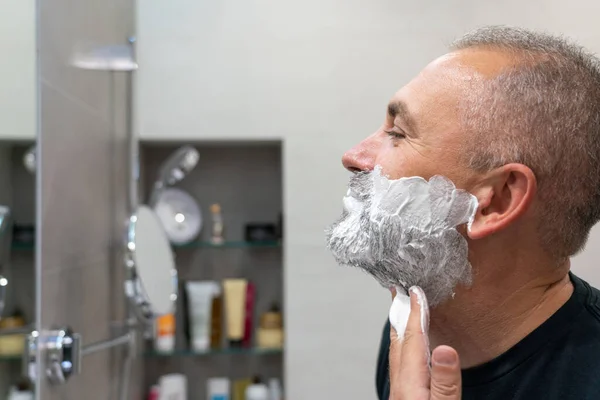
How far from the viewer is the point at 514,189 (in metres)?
0.78

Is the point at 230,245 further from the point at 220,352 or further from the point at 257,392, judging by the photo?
the point at 257,392

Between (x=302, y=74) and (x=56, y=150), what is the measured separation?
764 mm

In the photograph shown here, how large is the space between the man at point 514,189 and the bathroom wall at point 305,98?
0.87 meters

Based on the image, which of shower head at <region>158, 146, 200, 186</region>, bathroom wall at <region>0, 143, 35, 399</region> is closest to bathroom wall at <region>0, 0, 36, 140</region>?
bathroom wall at <region>0, 143, 35, 399</region>

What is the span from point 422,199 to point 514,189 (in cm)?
11

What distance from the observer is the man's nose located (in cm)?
88

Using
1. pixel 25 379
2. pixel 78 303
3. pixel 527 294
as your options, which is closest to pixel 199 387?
pixel 78 303

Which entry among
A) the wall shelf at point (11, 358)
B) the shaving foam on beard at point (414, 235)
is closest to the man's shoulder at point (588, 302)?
the shaving foam on beard at point (414, 235)

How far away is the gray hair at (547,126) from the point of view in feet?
2.53

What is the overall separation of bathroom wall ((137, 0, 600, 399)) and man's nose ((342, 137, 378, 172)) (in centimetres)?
84

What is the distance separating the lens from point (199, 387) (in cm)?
187

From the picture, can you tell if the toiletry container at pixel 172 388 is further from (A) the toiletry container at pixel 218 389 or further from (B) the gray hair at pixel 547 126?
(B) the gray hair at pixel 547 126

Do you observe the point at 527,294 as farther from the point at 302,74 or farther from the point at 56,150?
the point at 302,74

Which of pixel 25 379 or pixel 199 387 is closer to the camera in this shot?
pixel 25 379
